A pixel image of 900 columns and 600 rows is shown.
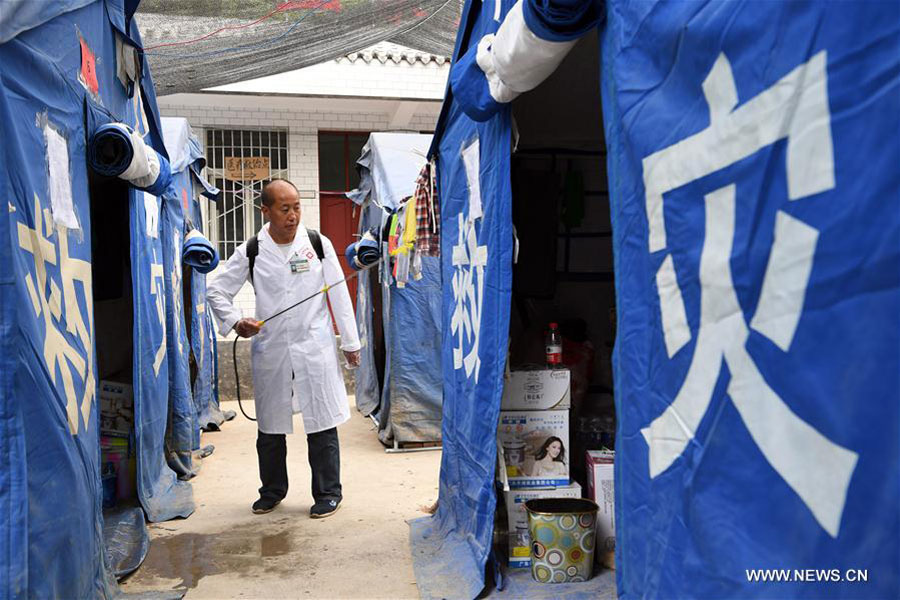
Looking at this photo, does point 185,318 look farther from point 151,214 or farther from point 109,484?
point 109,484

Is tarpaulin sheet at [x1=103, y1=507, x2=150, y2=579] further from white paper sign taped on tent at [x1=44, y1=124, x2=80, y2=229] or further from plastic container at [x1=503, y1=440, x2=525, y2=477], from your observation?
plastic container at [x1=503, y1=440, x2=525, y2=477]

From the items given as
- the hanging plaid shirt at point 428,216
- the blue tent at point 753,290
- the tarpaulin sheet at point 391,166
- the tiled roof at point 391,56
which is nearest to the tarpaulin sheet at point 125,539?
the hanging plaid shirt at point 428,216

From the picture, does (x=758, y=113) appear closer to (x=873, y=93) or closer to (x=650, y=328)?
(x=873, y=93)

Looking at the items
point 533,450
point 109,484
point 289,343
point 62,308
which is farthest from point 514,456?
point 109,484

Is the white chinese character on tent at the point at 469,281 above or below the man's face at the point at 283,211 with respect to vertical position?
below

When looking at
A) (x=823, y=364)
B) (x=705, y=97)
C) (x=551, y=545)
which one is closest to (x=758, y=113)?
(x=705, y=97)

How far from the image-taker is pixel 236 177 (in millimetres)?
10531

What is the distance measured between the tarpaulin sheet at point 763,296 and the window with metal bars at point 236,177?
935 cm

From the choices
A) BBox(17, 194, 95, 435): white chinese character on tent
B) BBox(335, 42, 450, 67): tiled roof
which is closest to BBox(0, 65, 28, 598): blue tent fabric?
BBox(17, 194, 95, 435): white chinese character on tent

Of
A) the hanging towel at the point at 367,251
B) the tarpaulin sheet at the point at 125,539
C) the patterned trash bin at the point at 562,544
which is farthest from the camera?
the hanging towel at the point at 367,251

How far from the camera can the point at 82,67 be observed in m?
3.21

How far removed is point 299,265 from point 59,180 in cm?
217

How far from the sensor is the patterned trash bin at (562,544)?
3.21m

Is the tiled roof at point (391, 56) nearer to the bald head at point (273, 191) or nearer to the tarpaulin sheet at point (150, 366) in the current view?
the tarpaulin sheet at point (150, 366)
